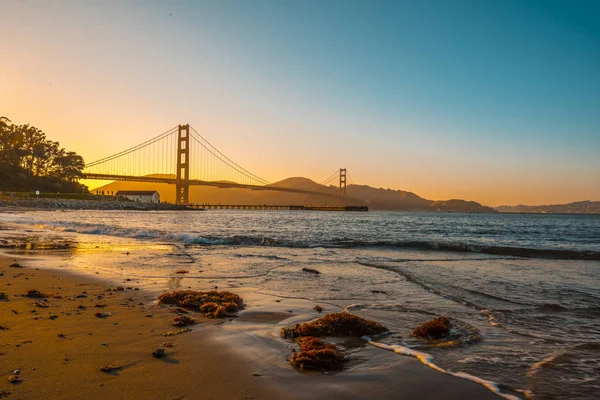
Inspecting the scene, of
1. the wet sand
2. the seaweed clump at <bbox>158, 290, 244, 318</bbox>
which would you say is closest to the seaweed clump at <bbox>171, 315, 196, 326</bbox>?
the wet sand

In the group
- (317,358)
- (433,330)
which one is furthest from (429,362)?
(317,358)

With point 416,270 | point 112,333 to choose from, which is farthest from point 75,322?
point 416,270

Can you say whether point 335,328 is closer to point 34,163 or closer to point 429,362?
point 429,362

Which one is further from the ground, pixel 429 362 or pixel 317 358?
pixel 317 358

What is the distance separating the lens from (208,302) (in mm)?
6047

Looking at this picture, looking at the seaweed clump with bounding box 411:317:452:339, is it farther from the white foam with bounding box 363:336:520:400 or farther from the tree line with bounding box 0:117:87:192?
the tree line with bounding box 0:117:87:192

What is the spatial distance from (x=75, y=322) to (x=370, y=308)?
413 cm

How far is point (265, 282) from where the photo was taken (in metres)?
8.46

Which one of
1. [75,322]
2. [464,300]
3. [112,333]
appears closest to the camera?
[112,333]

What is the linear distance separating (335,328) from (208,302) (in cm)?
214

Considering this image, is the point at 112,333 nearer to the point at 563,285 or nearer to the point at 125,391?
the point at 125,391

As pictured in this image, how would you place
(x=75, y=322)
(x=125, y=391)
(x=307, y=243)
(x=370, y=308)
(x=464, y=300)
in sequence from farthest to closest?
(x=307, y=243) → (x=464, y=300) → (x=370, y=308) → (x=75, y=322) → (x=125, y=391)

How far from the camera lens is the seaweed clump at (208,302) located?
5656mm

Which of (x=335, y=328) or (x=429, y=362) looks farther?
(x=335, y=328)
